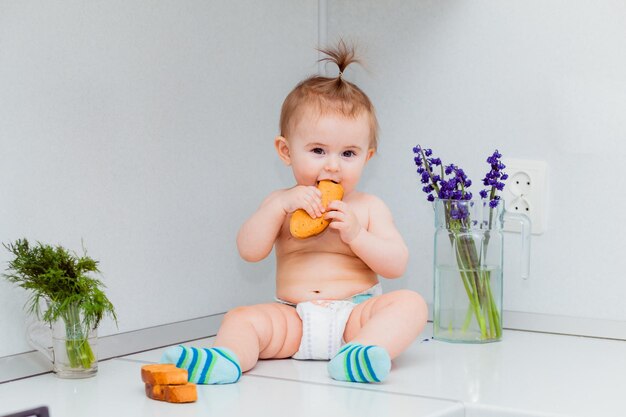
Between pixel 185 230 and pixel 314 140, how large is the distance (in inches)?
10.0

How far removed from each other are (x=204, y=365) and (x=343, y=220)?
0.28 meters

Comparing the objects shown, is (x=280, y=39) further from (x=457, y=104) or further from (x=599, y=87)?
(x=599, y=87)

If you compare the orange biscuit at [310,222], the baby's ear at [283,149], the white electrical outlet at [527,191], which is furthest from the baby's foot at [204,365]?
the white electrical outlet at [527,191]

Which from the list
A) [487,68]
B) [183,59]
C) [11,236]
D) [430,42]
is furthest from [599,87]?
[11,236]

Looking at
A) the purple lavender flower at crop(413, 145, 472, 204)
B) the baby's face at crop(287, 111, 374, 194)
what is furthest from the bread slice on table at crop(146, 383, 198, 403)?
the purple lavender flower at crop(413, 145, 472, 204)

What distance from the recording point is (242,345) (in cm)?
113

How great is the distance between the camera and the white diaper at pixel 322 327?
3.92 feet

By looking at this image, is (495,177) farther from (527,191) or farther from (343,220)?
(343,220)

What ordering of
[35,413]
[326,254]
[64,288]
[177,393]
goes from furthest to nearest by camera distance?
[326,254], [64,288], [177,393], [35,413]

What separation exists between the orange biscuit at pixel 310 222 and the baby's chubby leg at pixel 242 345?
0.10 meters

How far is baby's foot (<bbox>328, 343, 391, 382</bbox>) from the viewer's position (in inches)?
41.4

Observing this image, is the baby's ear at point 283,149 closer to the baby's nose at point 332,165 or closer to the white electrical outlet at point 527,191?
the baby's nose at point 332,165

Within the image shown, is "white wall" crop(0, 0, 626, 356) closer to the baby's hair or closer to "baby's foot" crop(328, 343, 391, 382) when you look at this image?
the baby's hair

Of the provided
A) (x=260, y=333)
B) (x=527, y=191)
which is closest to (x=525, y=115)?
(x=527, y=191)
